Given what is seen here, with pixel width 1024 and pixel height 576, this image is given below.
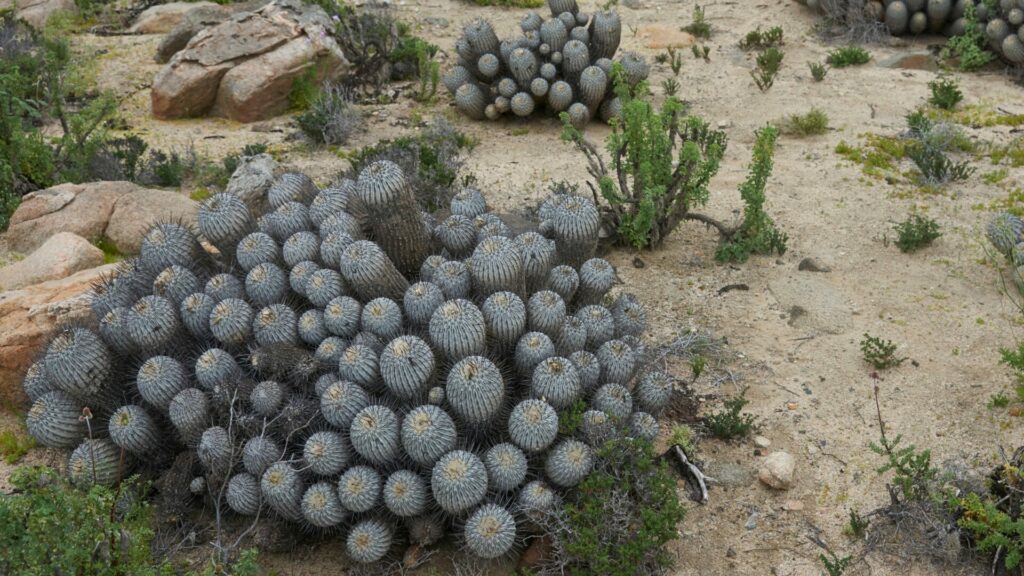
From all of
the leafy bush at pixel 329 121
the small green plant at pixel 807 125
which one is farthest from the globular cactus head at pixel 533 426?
the small green plant at pixel 807 125

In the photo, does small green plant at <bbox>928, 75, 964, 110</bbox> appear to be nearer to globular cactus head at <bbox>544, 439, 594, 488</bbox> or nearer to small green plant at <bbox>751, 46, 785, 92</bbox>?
small green plant at <bbox>751, 46, 785, 92</bbox>

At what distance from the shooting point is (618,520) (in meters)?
3.61

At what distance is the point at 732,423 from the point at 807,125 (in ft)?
14.9

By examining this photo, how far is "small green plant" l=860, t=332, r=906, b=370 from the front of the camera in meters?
5.00

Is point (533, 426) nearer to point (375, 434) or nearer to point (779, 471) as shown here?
point (375, 434)

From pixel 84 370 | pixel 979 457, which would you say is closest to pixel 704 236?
pixel 979 457

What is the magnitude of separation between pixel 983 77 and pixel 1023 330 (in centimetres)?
524

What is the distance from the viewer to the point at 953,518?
385 centimetres

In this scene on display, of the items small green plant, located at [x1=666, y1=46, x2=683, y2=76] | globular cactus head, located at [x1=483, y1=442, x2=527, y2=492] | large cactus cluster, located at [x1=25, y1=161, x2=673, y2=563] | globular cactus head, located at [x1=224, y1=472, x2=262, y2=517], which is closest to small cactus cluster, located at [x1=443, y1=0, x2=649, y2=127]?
small green plant, located at [x1=666, y1=46, x2=683, y2=76]

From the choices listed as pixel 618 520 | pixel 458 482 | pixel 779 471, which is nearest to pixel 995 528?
pixel 779 471

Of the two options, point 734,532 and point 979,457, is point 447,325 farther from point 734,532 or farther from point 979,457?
point 979,457

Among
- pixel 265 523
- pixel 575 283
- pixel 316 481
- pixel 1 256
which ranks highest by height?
pixel 575 283

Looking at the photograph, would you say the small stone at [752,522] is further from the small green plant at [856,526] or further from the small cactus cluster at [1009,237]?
the small cactus cluster at [1009,237]

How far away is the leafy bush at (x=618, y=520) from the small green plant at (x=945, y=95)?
21.5ft
